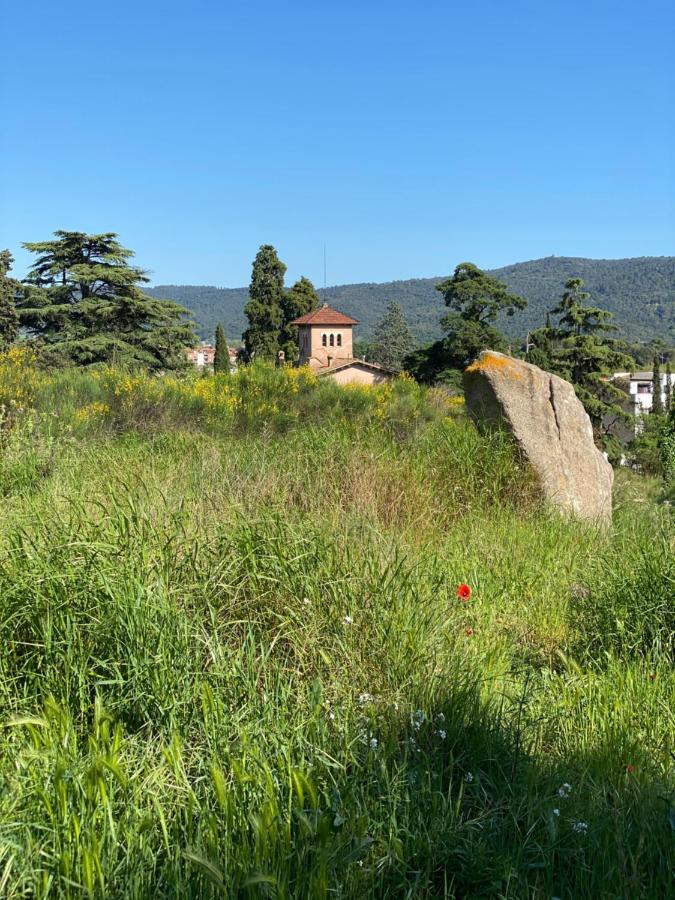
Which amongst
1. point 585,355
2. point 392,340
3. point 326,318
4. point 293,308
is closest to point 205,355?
point 392,340

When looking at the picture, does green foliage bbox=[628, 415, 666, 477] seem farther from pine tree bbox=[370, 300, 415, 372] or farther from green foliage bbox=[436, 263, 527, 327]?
pine tree bbox=[370, 300, 415, 372]

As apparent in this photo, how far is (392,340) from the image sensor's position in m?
104

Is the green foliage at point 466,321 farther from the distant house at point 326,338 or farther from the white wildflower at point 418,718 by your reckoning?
the white wildflower at point 418,718

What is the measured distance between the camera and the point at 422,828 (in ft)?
7.38

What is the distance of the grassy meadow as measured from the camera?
2.02 meters

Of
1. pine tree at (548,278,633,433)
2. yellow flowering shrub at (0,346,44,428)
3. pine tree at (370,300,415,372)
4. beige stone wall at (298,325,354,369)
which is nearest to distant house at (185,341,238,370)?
yellow flowering shrub at (0,346,44,428)

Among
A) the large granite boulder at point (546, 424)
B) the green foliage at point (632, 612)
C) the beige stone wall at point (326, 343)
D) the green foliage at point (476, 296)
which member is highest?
the green foliage at point (476, 296)

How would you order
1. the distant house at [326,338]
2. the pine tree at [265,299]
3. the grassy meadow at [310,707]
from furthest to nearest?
the distant house at [326,338]
the pine tree at [265,299]
the grassy meadow at [310,707]

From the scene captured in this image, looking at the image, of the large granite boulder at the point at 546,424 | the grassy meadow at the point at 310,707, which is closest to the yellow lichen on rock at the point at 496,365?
the large granite boulder at the point at 546,424

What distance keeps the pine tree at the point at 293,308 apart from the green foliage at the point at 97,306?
647 inches

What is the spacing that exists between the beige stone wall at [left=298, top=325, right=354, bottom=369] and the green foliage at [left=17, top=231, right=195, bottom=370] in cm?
3038

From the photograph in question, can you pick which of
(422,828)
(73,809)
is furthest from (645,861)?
(73,809)

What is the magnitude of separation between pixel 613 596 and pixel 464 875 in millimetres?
2341

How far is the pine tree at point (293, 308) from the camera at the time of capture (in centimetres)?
5361
